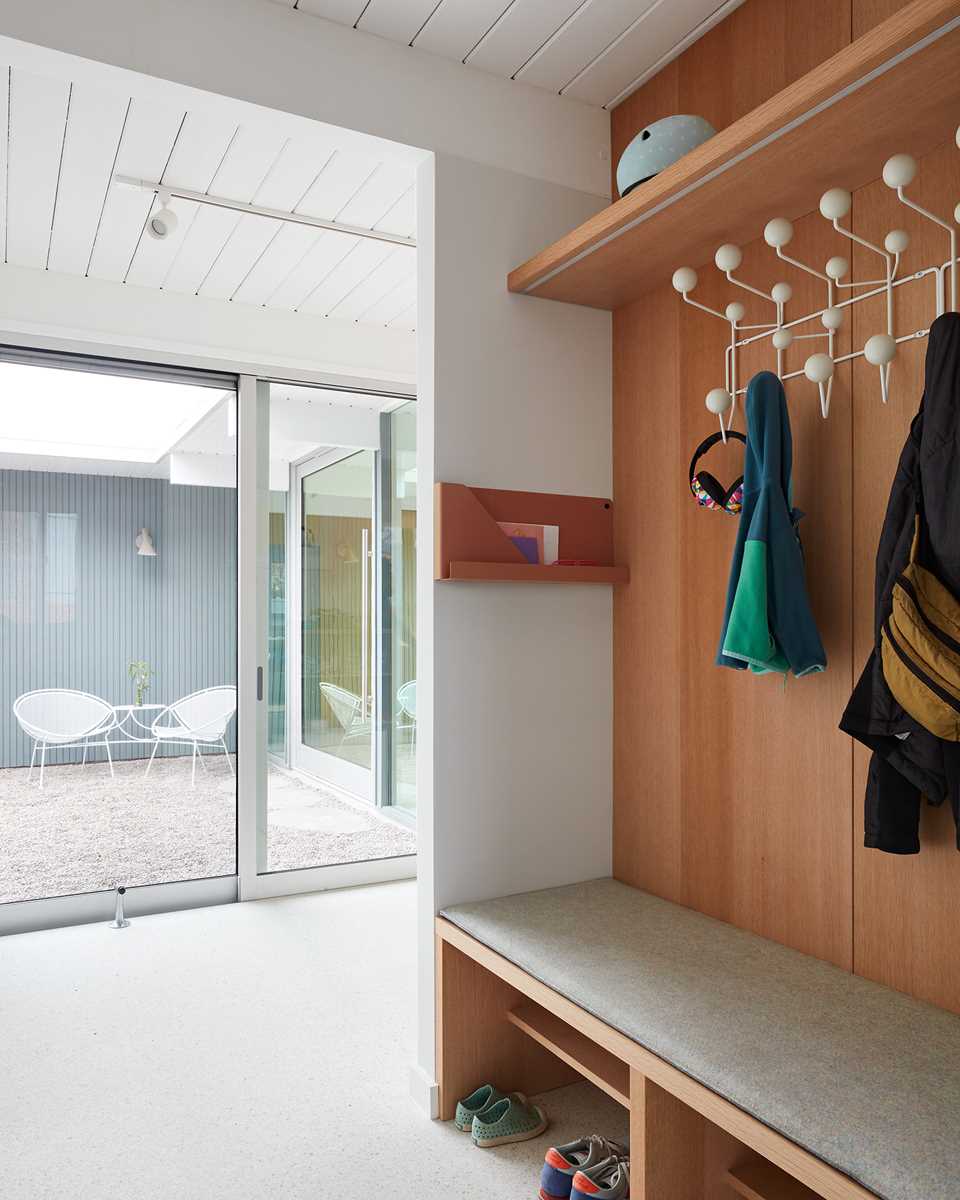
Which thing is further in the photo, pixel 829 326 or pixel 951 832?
pixel 829 326

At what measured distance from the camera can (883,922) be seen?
178cm

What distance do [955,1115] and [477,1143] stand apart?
117 cm

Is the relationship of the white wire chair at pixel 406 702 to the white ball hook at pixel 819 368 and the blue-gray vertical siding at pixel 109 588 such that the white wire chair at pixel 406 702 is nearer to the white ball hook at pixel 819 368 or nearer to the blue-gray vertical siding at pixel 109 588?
the blue-gray vertical siding at pixel 109 588

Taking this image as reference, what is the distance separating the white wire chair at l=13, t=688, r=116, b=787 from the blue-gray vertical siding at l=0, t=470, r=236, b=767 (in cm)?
3

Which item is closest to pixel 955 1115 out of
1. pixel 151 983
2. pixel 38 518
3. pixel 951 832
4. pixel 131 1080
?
pixel 951 832

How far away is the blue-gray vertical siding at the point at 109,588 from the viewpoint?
3467 millimetres

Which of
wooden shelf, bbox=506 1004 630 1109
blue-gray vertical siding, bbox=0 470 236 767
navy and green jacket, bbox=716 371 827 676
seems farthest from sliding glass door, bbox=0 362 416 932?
navy and green jacket, bbox=716 371 827 676

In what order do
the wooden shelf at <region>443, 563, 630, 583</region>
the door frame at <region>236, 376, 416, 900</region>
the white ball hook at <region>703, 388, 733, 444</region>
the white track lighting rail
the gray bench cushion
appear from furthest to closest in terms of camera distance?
the door frame at <region>236, 376, 416, 900</region>
the white track lighting rail
the wooden shelf at <region>443, 563, 630, 583</region>
the white ball hook at <region>703, 388, 733, 444</region>
the gray bench cushion

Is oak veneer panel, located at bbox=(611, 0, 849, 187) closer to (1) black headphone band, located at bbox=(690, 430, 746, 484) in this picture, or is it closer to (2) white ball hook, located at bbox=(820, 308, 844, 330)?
(2) white ball hook, located at bbox=(820, 308, 844, 330)

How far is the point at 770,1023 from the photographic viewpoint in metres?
1.58

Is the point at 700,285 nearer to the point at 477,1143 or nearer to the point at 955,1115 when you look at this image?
the point at 955,1115

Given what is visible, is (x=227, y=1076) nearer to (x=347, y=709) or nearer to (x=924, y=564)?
(x=347, y=709)

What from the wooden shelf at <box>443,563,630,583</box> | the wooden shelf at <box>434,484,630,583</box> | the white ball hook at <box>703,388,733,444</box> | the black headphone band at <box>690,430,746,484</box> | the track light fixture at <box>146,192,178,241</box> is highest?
the track light fixture at <box>146,192,178,241</box>

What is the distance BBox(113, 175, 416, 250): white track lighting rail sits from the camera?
9.36ft
